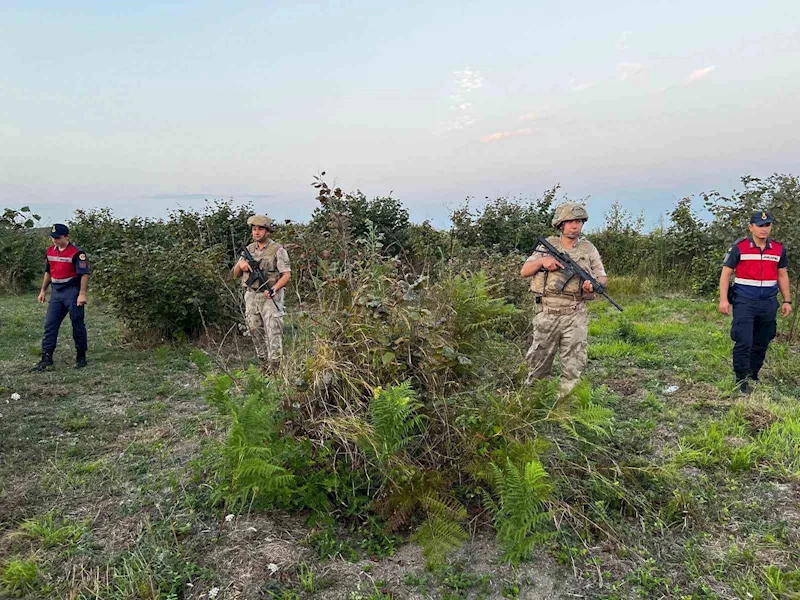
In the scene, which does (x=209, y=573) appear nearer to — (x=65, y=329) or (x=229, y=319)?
(x=229, y=319)

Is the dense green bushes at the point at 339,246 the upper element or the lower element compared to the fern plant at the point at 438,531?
upper

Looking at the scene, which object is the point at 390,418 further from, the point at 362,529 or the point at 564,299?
the point at 564,299

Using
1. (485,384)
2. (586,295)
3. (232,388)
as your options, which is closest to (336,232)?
(232,388)

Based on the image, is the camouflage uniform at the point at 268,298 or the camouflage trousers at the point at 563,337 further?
the camouflage uniform at the point at 268,298

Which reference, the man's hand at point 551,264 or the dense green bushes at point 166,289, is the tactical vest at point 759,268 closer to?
the man's hand at point 551,264

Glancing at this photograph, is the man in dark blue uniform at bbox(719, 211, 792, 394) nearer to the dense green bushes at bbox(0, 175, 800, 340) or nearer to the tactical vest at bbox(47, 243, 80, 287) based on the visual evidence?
the dense green bushes at bbox(0, 175, 800, 340)

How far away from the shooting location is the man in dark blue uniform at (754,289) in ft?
15.9

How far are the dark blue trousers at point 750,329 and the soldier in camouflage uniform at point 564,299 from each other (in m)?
1.63

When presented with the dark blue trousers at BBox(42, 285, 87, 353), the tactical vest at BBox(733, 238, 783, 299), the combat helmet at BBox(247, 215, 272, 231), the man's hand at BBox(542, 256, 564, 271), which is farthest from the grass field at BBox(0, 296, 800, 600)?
the combat helmet at BBox(247, 215, 272, 231)

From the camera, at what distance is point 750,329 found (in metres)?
4.89

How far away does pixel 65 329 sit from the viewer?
26.5 ft

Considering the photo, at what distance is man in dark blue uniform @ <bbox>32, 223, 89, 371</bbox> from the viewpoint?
237 inches

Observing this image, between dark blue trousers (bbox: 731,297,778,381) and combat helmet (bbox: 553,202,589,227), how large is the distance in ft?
6.66

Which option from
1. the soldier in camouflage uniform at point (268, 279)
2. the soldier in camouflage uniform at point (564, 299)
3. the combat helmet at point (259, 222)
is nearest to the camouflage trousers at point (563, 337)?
the soldier in camouflage uniform at point (564, 299)
